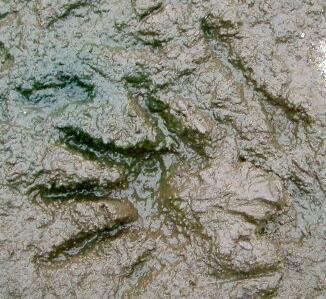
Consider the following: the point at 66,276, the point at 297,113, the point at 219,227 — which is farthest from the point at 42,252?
the point at 297,113

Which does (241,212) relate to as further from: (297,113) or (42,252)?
(42,252)

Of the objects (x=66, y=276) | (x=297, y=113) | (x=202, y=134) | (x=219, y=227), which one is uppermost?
(x=297, y=113)

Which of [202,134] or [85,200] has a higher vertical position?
[202,134]

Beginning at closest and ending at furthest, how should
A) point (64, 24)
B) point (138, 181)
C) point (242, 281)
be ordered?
1. point (242, 281)
2. point (138, 181)
3. point (64, 24)

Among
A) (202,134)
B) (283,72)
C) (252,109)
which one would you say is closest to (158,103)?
(202,134)

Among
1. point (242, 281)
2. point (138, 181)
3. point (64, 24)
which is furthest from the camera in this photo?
point (64, 24)

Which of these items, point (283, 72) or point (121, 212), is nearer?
point (121, 212)
